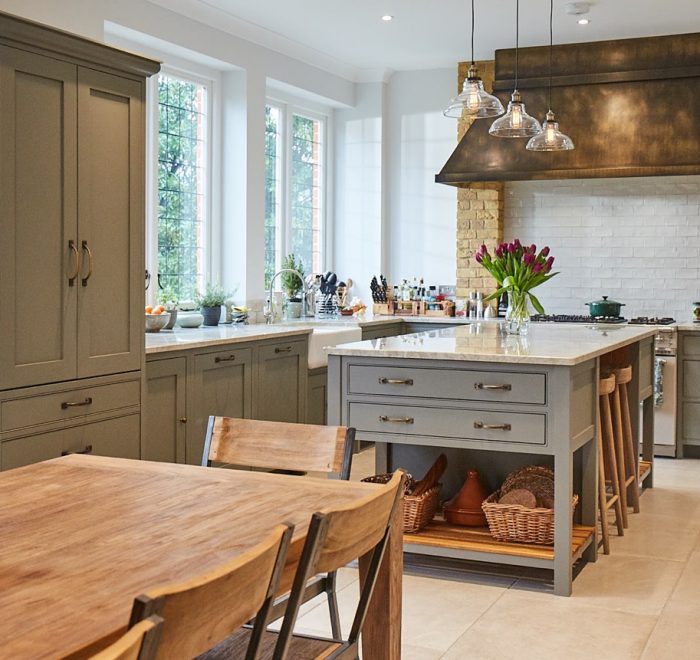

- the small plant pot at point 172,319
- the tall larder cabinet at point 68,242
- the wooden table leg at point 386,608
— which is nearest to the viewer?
the wooden table leg at point 386,608

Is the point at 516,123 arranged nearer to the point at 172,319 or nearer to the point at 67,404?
the point at 172,319

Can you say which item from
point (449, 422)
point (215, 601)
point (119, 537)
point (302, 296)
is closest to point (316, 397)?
point (302, 296)

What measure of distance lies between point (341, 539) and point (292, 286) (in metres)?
5.81

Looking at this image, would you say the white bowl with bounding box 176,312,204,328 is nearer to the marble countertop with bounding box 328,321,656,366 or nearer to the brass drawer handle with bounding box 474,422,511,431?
the marble countertop with bounding box 328,321,656,366

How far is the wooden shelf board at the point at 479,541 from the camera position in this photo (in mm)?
3988

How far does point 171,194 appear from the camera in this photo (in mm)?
6469

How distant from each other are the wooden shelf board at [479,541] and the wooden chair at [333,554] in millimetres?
1880

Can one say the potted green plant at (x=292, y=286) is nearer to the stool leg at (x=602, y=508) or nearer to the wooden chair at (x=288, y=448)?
the stool leg at (x=602, y=508)

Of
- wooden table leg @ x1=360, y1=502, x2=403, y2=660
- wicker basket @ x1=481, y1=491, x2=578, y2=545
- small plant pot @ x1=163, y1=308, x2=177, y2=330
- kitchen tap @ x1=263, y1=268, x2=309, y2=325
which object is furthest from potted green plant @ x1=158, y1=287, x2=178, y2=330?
wooden table leg @ x1=360, y1=502, x2=403, y2=660

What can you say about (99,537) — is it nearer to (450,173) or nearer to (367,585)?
(367,585)

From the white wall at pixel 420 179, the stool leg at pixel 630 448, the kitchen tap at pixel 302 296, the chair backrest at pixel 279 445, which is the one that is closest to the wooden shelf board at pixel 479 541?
the stool leg at pixel 630 448

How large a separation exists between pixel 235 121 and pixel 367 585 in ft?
17.3

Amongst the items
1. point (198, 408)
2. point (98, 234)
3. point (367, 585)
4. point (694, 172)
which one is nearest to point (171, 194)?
point (198, 408)

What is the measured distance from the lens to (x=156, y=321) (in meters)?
5.60
